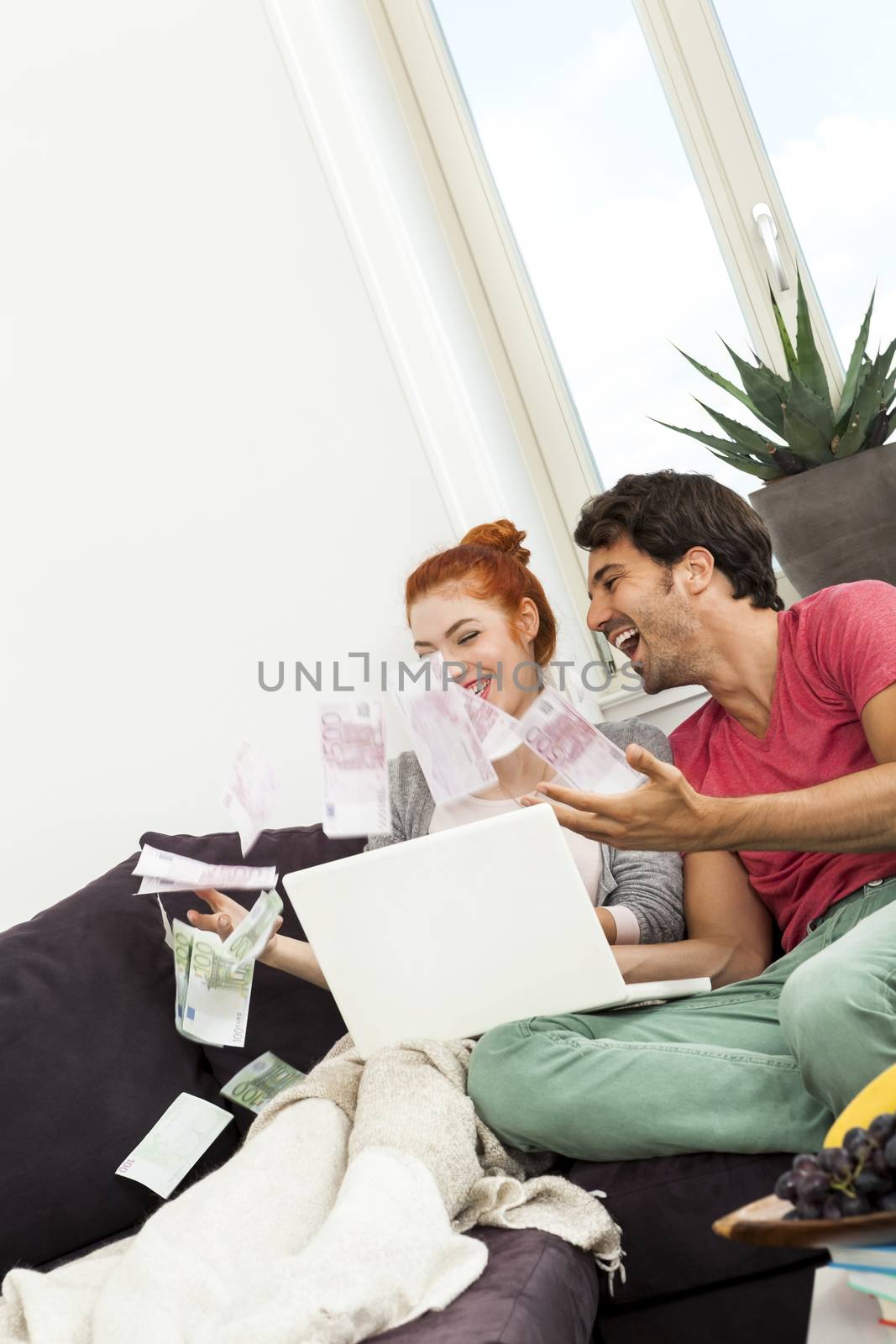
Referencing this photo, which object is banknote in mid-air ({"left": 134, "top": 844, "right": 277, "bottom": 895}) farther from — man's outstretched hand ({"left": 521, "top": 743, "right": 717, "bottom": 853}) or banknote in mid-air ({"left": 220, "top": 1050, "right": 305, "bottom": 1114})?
Result: man's outstretched hand ({"left": 521, "top": 743, "right": 717, "bottom": 853})

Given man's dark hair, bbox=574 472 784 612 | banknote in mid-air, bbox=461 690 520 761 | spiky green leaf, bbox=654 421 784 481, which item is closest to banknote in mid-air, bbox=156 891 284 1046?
banknote in mid-air, bbox=461 690 520 761

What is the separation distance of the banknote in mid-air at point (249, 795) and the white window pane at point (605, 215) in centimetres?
146

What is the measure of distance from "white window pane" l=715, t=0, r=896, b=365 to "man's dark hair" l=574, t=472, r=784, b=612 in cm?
107

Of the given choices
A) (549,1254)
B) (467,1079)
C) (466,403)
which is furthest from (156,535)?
(549,1254)

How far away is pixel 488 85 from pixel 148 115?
0.89 meters

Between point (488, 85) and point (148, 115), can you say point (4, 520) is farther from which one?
point (488, 85)

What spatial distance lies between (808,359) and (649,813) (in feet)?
4.20

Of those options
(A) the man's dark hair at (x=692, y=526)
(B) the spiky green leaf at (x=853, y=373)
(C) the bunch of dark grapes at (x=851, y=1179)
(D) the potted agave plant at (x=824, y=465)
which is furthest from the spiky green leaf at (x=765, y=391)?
(C) the bunch of dark grapes at (x=851, y=1179)

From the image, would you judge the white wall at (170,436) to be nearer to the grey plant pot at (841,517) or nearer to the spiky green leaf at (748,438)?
the spiky green leaf at (748,438)

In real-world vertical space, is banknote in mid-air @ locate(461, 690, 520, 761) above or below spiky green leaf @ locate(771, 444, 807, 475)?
below

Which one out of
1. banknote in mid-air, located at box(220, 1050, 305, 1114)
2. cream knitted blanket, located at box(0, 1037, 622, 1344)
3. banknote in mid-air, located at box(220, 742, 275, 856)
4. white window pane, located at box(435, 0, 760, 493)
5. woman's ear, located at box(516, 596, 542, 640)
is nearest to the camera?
cream knitted blanket, located at box(0, 1037, 622, 1344)

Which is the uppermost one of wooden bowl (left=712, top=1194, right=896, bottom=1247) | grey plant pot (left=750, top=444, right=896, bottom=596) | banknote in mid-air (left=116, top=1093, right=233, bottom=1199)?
grey plant pot (left=750, top=444, right=896, bottom=596)

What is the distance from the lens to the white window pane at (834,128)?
267 cm

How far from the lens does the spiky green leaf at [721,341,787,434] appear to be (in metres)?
2.30
